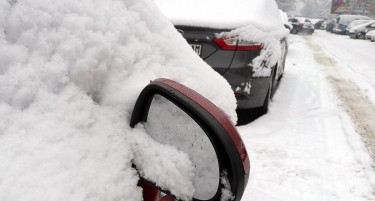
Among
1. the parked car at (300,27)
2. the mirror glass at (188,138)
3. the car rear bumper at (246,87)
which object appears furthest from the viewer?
the parked car at (300,27)

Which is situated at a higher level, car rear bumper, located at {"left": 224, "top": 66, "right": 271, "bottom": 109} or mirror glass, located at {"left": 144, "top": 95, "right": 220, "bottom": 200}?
mirror glass, located at {"left": 144, "top": 95, "right": 220, "bottom": 200}

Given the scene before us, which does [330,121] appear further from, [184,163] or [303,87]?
[184,163]

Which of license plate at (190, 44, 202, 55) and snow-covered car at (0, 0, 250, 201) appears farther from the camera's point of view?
license plate at (190, 44, 202, 55)

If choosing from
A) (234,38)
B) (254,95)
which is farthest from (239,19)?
(254,95)

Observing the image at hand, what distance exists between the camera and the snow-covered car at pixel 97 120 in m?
0.90

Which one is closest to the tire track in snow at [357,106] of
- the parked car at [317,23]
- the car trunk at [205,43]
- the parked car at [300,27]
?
the car trunk at [205,43]

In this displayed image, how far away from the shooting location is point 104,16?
1.20 m

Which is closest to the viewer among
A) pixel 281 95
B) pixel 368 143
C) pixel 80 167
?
pixel 80 167

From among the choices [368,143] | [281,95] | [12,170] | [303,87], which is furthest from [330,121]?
[12,170]

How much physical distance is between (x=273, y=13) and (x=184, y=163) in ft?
12.5

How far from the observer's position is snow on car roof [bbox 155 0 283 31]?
11.8 ft

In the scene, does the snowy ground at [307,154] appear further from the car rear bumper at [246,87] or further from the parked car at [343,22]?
the parked car at [343,22]

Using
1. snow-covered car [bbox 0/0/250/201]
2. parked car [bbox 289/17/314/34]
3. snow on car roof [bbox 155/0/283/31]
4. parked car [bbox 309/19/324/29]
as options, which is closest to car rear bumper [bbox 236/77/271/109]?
snow on car roof [bbox 155/0/283/31]

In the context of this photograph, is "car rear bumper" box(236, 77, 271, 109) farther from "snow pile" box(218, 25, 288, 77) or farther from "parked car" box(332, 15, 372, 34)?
"parked car" box(332, 15, 372, 34)
